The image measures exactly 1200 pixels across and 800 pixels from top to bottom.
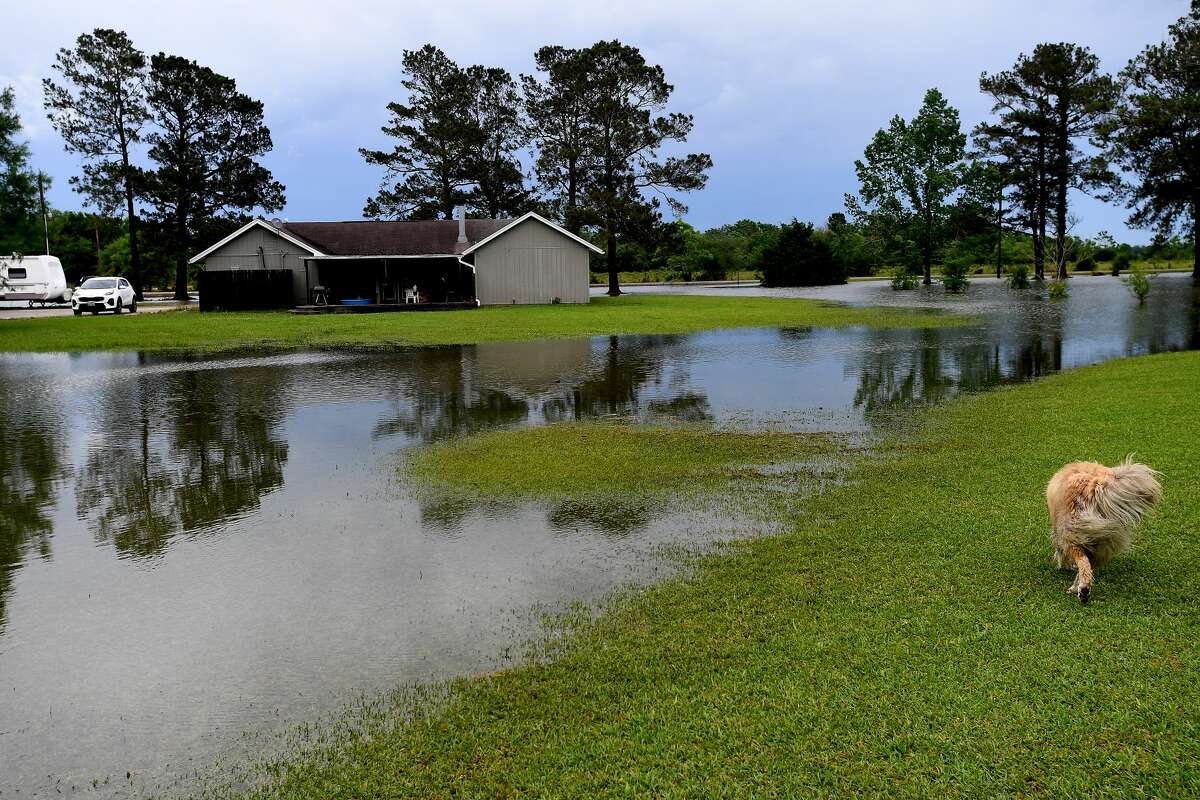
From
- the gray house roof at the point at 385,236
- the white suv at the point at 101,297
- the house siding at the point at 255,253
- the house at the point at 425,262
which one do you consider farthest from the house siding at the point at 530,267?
the white suv at the point at 101,297

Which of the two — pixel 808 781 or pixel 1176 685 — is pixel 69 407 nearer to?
pixel 808 781

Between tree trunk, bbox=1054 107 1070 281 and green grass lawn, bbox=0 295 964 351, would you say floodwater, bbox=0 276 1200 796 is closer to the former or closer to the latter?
green grass lawn, bbox=0 295 964 351

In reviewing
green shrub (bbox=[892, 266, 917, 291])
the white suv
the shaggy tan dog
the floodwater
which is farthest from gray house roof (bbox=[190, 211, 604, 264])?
the shaggy tan dog

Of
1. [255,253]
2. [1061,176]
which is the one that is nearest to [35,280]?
[255,253]

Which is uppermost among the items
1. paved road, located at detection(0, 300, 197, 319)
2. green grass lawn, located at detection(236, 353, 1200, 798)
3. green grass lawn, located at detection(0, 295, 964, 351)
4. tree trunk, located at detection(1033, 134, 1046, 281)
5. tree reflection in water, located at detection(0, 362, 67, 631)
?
tree trunk, located at detection(1033, 134, 1046, 281)

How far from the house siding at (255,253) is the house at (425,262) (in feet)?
0.17

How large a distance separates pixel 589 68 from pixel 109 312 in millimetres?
30998

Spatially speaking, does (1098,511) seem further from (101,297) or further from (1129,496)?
(101,297)

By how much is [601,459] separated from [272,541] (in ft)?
13.6

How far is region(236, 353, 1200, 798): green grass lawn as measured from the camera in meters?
3.92

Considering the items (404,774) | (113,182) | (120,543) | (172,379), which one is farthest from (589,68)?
(404,774)

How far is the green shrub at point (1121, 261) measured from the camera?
7078 cm

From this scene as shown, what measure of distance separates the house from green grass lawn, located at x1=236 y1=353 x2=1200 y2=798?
129 feet

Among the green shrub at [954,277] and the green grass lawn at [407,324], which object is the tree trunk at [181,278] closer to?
the green grass lawn at [407,324]
